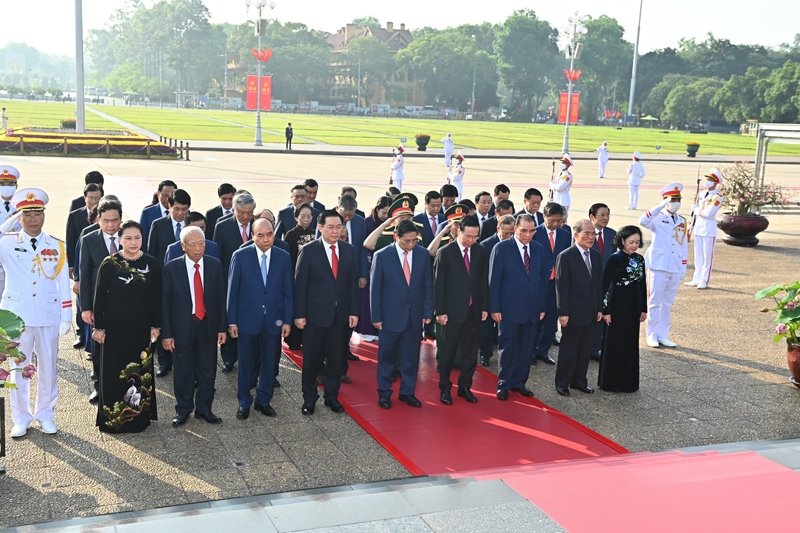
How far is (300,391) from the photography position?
27.2 ft

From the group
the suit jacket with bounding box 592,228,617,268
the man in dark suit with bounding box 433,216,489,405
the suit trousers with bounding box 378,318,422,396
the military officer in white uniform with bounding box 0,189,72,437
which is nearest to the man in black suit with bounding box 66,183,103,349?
the military officer in white uniform with bounding box 0,189,72,437

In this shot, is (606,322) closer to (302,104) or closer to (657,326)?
(657,326)

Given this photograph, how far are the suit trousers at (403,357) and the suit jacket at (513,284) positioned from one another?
99 cm

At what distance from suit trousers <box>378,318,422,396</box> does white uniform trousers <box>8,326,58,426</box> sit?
3006mm

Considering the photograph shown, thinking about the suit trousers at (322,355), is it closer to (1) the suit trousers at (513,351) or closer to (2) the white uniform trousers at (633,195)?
(1) the suit trousers at (513,351)

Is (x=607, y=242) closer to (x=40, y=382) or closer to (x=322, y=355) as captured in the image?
(x=322, y=355)

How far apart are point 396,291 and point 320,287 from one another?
2.49 feet

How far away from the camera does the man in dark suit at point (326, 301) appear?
25.1 feet

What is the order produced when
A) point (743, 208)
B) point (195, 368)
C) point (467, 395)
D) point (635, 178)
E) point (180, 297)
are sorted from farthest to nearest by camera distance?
point (635, 178) → point (743, 208) → point (467, 395) → point (195, 368) → point (180, 297)

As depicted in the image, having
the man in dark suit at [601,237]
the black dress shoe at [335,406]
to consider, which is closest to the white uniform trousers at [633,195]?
the man in dark suit at [601,237]

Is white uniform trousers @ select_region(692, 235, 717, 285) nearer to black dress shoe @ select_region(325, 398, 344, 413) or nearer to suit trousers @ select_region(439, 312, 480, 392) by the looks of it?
suit trousers @ select_region(439, 312, 480, 392)

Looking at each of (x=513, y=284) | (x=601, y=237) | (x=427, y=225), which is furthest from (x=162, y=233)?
(x=601, y=237)

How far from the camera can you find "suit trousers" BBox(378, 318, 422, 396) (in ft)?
25.9

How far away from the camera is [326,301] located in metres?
7.66
